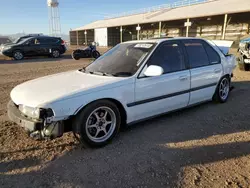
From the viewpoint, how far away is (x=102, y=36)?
133ft

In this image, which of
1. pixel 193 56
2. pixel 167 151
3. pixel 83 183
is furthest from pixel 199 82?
pixel 83 183

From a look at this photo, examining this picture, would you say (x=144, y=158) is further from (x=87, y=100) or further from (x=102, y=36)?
(x=102, y=36)

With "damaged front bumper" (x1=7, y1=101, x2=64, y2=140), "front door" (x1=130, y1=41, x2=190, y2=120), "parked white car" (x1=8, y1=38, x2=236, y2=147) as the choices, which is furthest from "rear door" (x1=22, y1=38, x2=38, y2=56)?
"damaged front bumper" (x1=7, y1=101, x2=64, y2=140)

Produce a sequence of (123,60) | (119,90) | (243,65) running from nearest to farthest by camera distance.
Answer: (119,90), (123,60), (243,65)

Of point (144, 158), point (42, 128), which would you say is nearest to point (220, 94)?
point (144, 158)

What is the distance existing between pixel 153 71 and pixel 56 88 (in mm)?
1451

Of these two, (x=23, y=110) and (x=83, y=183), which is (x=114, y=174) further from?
(x=23, y=110)

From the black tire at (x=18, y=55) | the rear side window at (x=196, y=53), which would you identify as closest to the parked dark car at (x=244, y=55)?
the rear side window at (x=196, y=53)

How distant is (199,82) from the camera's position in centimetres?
445

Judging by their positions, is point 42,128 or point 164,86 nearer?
point 42,128

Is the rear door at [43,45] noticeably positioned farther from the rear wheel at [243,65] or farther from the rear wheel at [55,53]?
the rear wheel at [243,65]

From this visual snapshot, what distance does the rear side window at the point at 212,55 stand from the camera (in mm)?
4832

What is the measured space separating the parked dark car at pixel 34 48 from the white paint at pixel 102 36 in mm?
22202

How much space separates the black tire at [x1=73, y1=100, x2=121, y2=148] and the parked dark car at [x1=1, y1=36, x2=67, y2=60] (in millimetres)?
14946
